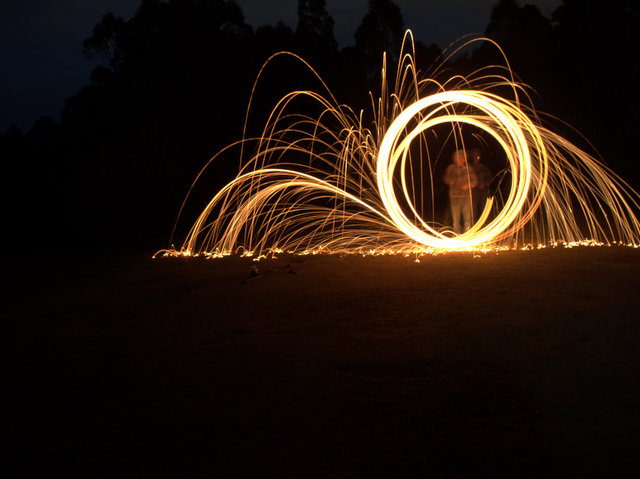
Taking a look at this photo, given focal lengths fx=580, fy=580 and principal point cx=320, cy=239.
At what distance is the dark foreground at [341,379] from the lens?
2754mm

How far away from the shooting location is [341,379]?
3.71 m

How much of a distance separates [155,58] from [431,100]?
2221 centimetres

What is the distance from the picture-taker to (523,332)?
4.41 m

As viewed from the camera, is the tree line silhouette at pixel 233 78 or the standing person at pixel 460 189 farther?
the tree line silhouette at pixel 233 78

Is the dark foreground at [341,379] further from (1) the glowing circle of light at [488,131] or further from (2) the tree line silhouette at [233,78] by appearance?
(2) the tree line silhouette at [233,78]

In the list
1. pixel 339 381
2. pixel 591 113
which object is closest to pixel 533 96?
pixel 591 113

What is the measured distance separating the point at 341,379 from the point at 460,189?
6.70 m

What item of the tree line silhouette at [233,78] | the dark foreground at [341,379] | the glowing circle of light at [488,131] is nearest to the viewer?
the dark foreground at [341,379]

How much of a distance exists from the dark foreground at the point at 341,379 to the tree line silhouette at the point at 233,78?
37.8 ft

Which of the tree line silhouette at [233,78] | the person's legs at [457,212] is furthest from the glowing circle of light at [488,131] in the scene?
the tree line silhouette at [233,78]

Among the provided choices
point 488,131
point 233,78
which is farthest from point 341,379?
point 233,78

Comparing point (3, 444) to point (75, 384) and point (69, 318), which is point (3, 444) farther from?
point (69, 318)

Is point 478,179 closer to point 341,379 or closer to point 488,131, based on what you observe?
point 488,131

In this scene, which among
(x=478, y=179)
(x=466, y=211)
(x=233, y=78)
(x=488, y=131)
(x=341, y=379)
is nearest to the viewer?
(x=341, y=379)
